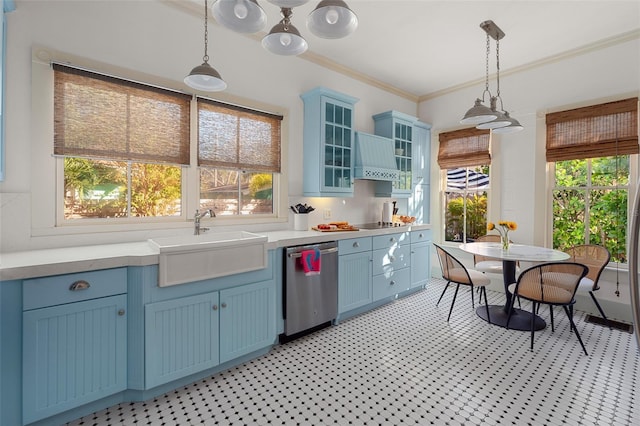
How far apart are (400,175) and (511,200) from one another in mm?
1585

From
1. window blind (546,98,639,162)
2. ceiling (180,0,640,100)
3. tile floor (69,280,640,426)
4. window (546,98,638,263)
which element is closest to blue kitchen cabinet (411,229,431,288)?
tile floor (69,280,640,426)

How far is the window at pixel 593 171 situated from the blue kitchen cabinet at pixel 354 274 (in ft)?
8.63

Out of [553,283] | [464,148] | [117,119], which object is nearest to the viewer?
[117,119]

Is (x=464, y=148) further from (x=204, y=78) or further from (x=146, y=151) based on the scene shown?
(x=146, y=151)

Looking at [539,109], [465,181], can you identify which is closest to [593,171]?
[539,109]

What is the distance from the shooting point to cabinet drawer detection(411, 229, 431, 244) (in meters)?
4.23

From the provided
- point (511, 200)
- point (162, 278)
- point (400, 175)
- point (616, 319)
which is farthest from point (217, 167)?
point (616, 319)

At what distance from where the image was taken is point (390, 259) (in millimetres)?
3883

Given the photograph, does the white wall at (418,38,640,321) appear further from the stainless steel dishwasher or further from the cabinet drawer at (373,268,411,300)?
the stainless steel dishwasher

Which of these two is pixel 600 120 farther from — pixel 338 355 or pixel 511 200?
pixel 338 355

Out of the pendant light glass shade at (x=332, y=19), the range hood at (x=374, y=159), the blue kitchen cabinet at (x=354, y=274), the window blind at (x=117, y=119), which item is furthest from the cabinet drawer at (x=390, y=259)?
the pendant light glass shade at (x=332, y=19)

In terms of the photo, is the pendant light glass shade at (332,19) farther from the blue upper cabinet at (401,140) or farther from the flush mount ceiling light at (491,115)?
the blue upper cabinet at (401,140)

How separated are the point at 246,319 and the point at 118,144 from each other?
1.77m

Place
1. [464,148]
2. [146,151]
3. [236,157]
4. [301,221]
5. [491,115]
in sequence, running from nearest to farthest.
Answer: [146,151]
[491,115]
[236,157]
[301,221]
[464,148]
